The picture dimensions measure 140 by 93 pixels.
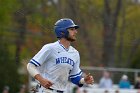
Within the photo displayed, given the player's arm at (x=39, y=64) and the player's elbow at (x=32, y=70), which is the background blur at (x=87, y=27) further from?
the player's elbow at (x=32, y=70)

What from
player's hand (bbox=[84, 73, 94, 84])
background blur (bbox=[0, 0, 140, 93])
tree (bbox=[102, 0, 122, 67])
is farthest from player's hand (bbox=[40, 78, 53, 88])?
tree (bbox=[102, 0, 122, 67])

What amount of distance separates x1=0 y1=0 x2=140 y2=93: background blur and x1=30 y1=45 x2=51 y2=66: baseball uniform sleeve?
1903 cm

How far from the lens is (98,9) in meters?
38.3

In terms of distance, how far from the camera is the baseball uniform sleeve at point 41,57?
9.55 metres

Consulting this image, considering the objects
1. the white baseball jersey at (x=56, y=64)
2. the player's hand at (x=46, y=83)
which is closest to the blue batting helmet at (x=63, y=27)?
the white baseball jersey at (x=56, y=64)

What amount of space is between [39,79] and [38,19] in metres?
26.3

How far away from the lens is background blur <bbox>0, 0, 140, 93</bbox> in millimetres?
34125

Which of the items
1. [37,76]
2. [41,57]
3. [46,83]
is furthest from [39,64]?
[46,83]

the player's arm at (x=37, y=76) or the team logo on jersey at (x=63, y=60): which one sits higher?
the team logo on jersey at (x=63, y=60)

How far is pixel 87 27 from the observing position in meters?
39.4

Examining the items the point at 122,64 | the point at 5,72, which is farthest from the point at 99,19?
the point at 5,72

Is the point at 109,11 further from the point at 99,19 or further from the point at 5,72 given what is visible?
the point at 5,72

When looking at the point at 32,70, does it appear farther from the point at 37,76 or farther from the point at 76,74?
the point at 76,74

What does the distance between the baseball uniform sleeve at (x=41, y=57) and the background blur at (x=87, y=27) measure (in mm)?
19029
